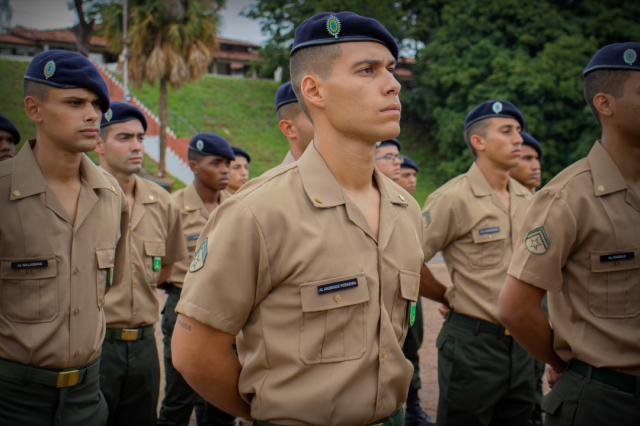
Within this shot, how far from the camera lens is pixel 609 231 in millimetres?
2572

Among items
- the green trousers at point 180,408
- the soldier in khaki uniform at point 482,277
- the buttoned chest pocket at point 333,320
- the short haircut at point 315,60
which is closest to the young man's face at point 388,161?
the soldier in khaki uniform at point 482,277

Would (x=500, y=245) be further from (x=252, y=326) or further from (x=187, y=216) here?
(x=187, y=216)

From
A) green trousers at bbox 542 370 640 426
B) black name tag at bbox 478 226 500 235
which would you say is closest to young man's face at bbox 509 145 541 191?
black name tag at bbox 478 226 500 235

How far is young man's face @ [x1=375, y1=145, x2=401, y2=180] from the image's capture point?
630 centimetres

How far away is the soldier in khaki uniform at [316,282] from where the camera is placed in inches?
73.7

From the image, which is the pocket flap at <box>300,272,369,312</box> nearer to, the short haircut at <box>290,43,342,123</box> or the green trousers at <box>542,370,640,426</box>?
the short haircut at <box>290,43,342,123</box>

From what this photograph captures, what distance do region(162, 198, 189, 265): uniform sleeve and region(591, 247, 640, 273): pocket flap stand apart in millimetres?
3377

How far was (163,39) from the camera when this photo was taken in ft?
65.1

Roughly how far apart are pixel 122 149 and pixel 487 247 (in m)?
3.17

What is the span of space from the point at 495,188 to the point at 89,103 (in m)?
3.35

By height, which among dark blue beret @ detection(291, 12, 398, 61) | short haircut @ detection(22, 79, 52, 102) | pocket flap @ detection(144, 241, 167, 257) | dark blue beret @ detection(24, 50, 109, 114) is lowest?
pocket flap @ detection(144, 241, 167, 257)

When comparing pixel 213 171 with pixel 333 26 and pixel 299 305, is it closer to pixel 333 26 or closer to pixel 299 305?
pixel 333 26

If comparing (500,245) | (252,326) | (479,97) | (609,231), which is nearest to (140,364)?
(252,326)

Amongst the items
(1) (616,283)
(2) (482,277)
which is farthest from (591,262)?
(2) (482,277)
